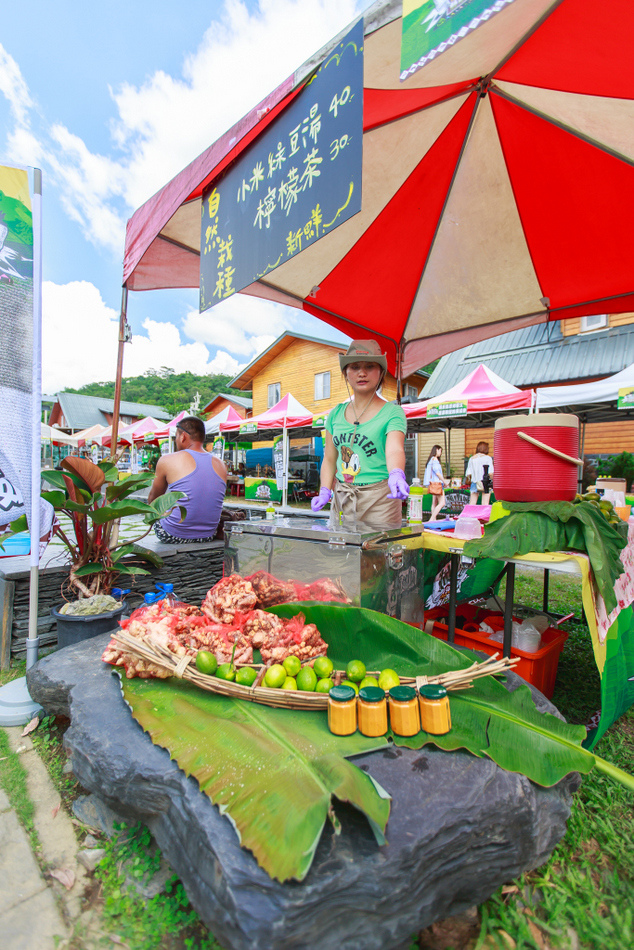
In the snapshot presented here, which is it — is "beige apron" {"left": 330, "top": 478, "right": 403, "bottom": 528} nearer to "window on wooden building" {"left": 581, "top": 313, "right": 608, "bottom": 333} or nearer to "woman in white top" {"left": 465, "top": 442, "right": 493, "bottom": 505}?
"woman in white top" {"left": 465, "top": 442, "right": 493, "bottom": 505}

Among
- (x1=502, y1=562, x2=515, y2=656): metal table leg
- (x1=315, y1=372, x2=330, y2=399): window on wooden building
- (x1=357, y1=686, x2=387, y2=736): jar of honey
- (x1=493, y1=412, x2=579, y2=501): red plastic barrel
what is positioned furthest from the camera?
(x1=315, y1=372, x2=330, y2=399): window on wooden building

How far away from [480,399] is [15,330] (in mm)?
8163

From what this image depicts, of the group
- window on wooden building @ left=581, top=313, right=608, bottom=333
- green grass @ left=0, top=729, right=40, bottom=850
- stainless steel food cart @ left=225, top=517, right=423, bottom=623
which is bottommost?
green grass @ left=0, top=729, right=40, bottom=850

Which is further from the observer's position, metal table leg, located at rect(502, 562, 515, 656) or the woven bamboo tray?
metal table leg, located at rect(502, 562, 515, 656)

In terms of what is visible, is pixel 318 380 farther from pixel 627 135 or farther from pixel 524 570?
pixel 627 135

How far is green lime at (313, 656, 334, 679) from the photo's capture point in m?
1.64

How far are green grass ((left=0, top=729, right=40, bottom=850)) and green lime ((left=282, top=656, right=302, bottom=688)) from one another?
1.08 meters

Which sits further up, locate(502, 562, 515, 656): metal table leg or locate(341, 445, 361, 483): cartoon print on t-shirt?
locate(341, 445, 361, 483): cartoon print on t-shirt

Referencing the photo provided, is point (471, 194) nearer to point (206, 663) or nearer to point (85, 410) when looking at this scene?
point (206, 663)

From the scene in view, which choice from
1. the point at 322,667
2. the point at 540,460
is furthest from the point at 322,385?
the point at 322,667

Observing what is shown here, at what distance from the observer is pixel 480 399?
880 centimetres

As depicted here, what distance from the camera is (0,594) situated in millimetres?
3172

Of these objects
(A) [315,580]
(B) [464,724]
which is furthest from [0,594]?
(B) [464,724]

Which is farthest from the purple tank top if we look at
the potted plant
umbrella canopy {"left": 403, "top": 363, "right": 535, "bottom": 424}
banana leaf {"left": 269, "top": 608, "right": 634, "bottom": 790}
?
umbrella canopy {"left": 403, "top": 363, "right": 535, "bottom": 424}
